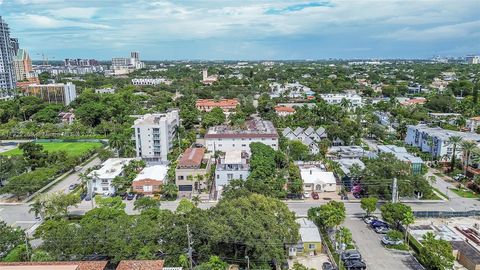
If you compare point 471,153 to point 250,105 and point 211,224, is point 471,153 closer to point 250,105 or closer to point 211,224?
point 211,224

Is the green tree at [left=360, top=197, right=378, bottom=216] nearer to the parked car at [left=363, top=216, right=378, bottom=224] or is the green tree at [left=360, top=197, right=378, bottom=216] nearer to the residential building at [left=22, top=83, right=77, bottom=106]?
the parked car at [left=363, top=216, right=378, bottom=224]

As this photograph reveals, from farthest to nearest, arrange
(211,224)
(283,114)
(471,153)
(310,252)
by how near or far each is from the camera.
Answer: (283,114) → (471,153) → (310,252) → (211,224)

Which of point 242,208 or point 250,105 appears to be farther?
point 250,105

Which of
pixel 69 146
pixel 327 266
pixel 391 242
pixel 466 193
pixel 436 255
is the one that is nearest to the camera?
pixel 436 255

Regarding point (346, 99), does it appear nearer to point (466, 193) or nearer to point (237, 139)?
point (237, 139)

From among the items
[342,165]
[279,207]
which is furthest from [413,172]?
[279,207]

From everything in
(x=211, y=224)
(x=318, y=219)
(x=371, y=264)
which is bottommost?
(x=371, y=264)

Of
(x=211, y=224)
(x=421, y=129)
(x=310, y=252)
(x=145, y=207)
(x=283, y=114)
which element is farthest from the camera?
(x=283, y=114)

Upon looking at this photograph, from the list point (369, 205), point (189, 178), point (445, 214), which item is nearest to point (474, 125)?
point (445, 214)
